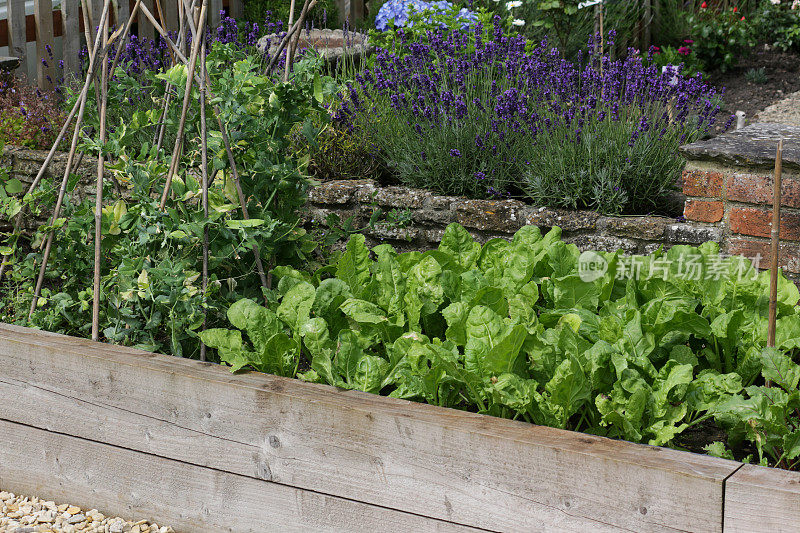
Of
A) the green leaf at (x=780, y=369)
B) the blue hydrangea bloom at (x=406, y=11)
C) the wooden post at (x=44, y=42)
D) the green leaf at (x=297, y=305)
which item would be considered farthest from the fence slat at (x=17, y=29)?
the green leaf at (x=780, y=369)

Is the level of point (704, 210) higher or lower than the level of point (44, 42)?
lower

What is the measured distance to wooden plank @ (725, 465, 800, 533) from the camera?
134 centimetres

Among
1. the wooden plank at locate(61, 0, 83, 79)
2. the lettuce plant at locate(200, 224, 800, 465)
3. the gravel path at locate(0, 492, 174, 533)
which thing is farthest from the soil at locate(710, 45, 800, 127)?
the gravel path at locate(0, 492, 174, 533)

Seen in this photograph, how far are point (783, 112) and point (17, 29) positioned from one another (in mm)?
5035

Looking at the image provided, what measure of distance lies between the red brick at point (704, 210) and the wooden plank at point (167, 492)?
1512 millimetres

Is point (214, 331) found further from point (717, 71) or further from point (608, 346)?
point (717, 71)

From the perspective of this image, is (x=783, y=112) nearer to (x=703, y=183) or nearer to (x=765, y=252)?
(x=703, y=183)

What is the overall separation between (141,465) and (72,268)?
675mm

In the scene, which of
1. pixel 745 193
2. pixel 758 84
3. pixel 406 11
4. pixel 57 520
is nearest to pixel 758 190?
pixel 745 193

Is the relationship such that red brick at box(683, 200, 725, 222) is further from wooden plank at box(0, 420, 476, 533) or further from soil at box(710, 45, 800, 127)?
soil at box(710, 45, 800, 127)

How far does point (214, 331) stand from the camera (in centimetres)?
194

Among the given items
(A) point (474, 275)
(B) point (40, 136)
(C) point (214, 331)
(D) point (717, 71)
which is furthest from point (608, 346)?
(D) point (717, 71)

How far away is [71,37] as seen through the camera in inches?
189

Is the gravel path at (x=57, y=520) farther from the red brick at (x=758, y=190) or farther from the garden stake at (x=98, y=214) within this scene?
the red brick at (x=758, y=190)
